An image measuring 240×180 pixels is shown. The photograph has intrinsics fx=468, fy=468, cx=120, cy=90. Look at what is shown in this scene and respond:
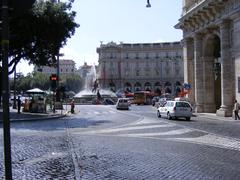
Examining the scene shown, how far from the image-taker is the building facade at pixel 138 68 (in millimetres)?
170125

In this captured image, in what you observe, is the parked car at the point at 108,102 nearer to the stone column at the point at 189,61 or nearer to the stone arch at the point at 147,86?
the stone column at the point at 189,61

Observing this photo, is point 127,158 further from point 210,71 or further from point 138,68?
point 138,68

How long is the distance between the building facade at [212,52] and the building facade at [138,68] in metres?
119

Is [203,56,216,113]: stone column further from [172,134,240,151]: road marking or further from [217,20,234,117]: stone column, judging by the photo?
[172,134,240,151]: road marking

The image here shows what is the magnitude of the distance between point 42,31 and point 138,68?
137m

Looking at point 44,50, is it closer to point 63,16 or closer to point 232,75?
point 63,16

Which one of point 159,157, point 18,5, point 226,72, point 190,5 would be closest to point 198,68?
point 190,5

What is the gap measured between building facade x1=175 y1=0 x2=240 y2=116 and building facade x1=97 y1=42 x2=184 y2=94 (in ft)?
391

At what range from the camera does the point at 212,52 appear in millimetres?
45688

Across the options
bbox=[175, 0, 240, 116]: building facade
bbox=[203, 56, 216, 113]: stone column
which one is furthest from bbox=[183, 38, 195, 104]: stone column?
bbox=[203, 56, 216, 113]: stone column

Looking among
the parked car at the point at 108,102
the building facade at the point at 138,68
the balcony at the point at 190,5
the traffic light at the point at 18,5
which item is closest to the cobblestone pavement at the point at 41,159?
the traffic light at the point at 18,5

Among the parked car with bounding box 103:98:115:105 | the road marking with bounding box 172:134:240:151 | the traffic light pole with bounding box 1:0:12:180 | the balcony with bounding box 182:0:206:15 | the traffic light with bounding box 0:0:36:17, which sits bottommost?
the parked car with bounding box 103:98:115:105

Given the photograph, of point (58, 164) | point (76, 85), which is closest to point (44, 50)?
point (58, 164)

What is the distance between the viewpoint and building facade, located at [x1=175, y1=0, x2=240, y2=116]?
123 feet
